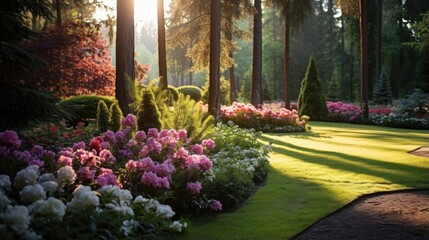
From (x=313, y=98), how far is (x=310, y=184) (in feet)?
56.5

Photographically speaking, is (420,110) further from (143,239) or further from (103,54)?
(143,239)

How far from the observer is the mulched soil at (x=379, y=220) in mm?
4559

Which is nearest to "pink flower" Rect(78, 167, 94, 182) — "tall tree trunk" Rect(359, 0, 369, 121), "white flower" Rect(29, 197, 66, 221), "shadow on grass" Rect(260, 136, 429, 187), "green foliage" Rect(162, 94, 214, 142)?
"white flower" Rect(29, 197, 66, 221)

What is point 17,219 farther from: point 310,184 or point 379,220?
point 310,184

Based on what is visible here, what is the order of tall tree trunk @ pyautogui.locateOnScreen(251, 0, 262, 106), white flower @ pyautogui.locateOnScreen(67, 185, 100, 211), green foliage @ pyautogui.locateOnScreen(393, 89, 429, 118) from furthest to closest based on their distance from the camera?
green foliage @ pyautogui.locateOnScreen(393, 89, 429, 118)
tall tree trunk @ pyautogui.locateOnScreen(251, 0, 262, 106)
white flower @ pyautogui.locateOnScreen(67, 185, 100, 211)

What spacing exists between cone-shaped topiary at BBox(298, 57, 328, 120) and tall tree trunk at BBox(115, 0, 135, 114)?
50.9ft

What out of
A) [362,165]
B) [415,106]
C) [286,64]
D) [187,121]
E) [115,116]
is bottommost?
[362,165]

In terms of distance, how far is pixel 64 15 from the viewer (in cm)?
2548

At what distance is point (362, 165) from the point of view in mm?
8578

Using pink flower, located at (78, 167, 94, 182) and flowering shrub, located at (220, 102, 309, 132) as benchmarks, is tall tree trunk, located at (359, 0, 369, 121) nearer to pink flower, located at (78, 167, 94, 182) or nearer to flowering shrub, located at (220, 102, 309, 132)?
flowering shrub, located at (220, 102, 309, 132)

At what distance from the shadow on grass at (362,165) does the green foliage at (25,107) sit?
5847mm

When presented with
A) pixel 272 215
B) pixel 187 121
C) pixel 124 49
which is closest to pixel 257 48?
pixel 124 49

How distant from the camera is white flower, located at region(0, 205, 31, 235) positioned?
2877 millimetres

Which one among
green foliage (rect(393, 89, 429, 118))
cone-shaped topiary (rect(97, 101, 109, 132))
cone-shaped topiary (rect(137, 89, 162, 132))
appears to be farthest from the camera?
green foliage (rect(393, 89, 429, 118))
